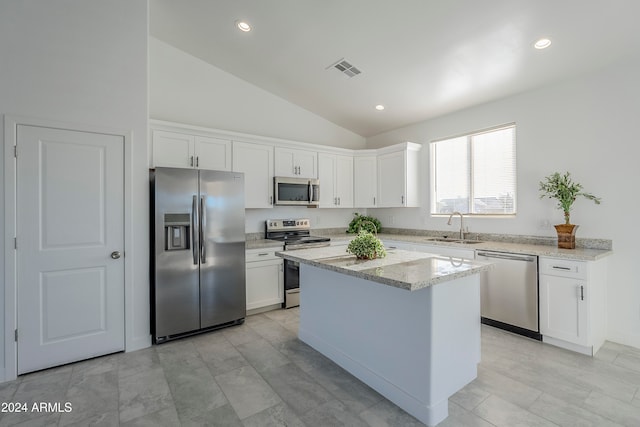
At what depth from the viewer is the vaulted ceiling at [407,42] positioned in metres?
2.55

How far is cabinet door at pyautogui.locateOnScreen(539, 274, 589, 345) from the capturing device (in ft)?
8.96

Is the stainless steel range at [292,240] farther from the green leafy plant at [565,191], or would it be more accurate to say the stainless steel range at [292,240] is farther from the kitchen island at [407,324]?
the green leafy plant at [565,191]

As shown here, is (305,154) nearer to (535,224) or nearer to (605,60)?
(535,224)

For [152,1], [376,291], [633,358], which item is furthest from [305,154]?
[633,358]

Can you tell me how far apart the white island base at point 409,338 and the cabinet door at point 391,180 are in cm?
252

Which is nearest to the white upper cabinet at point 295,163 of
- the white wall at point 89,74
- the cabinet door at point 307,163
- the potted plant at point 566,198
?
the cabinet door at point 307,163

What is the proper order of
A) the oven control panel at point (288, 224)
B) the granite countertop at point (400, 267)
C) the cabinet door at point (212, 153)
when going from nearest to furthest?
the granite countertop at point (400, 267) < the cabinet door at point (212, 153) < the oven control panel at point (288, 224)

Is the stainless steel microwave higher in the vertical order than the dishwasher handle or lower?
higher

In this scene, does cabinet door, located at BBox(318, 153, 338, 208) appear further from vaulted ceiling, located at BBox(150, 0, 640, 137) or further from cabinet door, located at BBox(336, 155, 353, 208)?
vaulted ceiling, located at BBox(150, 0, 640, 137)

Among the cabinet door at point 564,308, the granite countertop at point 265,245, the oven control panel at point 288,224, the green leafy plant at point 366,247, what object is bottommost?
the cabinet door at point 564,308

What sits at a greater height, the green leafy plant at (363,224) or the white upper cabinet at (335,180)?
the white upper cabinet at (335,180)

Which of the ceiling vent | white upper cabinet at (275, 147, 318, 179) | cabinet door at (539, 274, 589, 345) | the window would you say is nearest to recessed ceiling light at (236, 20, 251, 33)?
the ceiling vent

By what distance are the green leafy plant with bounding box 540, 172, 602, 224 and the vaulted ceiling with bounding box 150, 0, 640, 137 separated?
1104 millimetres

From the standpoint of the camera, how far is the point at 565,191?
3.10m
